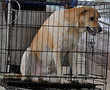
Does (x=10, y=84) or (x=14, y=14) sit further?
(x=14, y=14)

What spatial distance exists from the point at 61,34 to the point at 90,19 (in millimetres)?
357

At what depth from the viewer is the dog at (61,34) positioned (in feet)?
8.92

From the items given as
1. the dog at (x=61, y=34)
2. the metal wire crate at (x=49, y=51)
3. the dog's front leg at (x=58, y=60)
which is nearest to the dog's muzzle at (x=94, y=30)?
the dog at (x=61, y=34)

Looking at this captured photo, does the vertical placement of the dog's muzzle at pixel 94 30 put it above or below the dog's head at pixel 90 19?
below

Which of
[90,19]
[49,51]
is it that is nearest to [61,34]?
[49,51]

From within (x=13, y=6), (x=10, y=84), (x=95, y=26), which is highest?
(x=13, y=6)

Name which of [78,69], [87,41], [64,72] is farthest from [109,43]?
[64,72]

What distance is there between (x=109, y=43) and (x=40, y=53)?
100cm

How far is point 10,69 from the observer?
10.5 feet

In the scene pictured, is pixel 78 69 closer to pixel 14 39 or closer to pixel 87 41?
pixel 87 41

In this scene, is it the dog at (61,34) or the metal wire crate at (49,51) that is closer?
the dog at (61,34)

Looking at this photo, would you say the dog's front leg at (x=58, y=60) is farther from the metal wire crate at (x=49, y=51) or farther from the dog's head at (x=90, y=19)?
the dog's head at (x=90, y=19)

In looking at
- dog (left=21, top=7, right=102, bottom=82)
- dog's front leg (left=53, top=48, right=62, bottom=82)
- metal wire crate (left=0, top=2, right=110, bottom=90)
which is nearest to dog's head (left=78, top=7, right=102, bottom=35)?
dog (left=21, top=7, right=102, bottom=82)

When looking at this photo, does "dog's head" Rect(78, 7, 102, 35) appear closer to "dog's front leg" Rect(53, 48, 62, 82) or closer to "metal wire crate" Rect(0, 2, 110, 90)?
"metal wire crate" Rect(0, 2, 110, 90)
